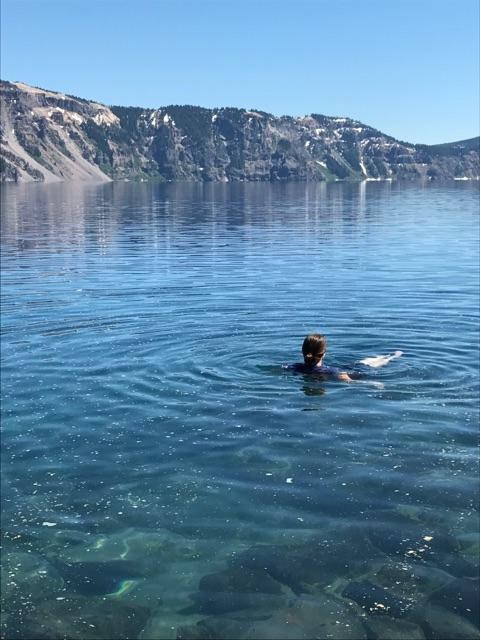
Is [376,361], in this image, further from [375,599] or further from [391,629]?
[391,629]

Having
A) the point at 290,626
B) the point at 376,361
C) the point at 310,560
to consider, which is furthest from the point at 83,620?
the point at 376,361

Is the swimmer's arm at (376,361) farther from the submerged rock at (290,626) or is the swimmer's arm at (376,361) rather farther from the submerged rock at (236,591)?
the submerged rock at (290,626)

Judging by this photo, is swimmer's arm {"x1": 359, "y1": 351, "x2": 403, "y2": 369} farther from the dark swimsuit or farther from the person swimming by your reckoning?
the dark swimsuit

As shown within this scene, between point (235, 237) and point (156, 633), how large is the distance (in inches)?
2467

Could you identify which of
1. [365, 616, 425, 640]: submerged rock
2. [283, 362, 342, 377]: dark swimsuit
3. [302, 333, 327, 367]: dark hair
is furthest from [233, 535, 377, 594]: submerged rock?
[283, 362, 342, 377]: dark swimsuit

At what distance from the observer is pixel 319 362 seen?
63.7 ft

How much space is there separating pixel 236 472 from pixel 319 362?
6.33m

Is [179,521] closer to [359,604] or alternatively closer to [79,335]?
[359,604]

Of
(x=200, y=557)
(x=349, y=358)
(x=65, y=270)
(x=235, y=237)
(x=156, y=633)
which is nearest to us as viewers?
(x=156, y=633)

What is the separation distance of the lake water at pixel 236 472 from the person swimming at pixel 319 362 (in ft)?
0.95

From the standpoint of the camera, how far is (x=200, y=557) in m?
10.6

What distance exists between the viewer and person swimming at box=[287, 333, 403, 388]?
18781 mm

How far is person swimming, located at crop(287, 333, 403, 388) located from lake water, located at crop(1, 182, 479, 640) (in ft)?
0.95

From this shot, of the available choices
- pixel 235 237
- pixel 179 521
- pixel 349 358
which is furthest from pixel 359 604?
pixel 235 237
